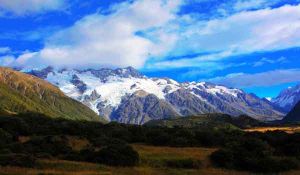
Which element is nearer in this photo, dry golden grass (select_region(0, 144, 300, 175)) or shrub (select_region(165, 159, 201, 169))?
dry golden grass (select_region(0, 144, 300, 175))

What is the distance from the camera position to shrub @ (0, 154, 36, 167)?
51000 millimetres

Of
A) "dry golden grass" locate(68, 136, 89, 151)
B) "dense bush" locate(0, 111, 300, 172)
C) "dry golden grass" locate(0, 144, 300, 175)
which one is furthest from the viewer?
"dry golden grass" locate(68, 136, 89, 151)

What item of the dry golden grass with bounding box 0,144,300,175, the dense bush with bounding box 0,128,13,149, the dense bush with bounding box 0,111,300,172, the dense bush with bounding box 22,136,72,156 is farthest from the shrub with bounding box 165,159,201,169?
the dense bush with bounding box 0,128,13,149

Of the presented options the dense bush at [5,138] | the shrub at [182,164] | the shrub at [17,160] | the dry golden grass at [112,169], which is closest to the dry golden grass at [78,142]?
the dense bush at [5,138]

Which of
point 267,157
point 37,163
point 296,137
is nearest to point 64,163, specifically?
point 37,163

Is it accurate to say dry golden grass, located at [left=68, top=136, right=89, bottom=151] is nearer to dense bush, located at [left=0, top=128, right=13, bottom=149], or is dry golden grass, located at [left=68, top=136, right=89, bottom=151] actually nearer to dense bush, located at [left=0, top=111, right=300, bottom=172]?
dense bush, located at [left=0, top=111, right=300, bottom=172]

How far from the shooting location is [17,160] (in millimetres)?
51406

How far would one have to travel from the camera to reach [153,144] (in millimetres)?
→ 81000

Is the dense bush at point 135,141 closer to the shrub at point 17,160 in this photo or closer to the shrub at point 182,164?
the shrub at point 182,164

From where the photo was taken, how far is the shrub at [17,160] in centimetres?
5100

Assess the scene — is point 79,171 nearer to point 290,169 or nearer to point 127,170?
point 127,170

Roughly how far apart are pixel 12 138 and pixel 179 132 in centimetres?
3124

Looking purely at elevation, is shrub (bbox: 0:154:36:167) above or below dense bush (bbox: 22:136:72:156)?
below

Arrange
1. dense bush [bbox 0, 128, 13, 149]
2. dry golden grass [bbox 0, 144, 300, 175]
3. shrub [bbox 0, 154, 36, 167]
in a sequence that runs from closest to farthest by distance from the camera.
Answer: dry golden grass [bbox 0, 144, 300, 175], shrub [bbox 0, 154, 36, 167], dense bush [bbox 0, 128, 13, 149]
